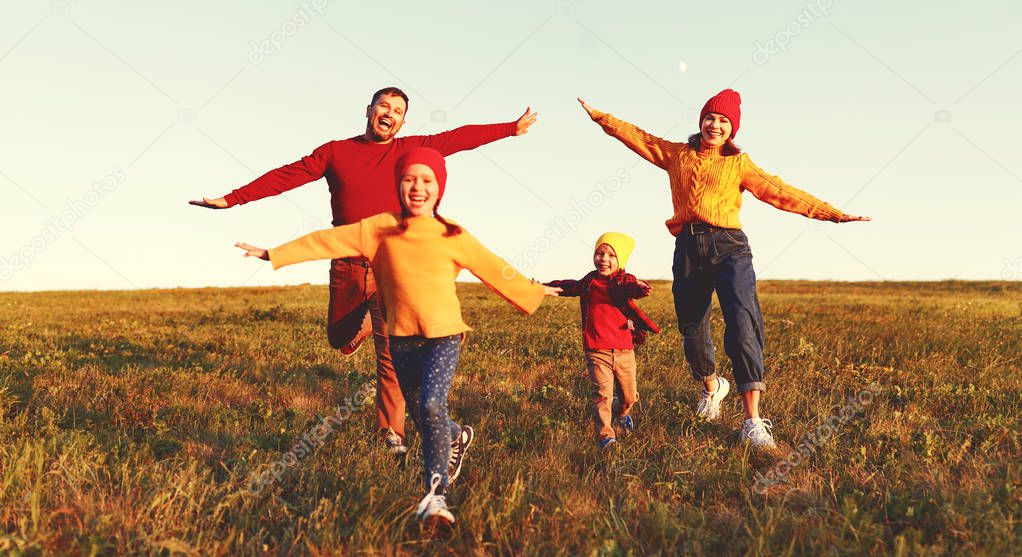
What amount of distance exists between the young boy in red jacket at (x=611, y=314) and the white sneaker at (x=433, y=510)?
8.14ft

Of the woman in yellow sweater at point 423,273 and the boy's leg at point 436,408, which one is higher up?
the woman in yellow sweater at point 423,273

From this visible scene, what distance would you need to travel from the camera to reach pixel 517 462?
4.59 metres

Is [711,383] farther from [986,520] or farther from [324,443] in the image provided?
[324,443]

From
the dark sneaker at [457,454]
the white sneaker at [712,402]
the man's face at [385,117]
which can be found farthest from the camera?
the white sneaker at [712,402]

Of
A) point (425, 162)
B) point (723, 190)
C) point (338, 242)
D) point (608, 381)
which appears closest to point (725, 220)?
point (723, 190)

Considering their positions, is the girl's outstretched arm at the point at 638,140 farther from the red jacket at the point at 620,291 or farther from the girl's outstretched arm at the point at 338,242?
the girl's outstretched arm at the point at 338,242

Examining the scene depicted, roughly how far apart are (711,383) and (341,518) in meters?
4.05

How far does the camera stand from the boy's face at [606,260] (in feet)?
19.9

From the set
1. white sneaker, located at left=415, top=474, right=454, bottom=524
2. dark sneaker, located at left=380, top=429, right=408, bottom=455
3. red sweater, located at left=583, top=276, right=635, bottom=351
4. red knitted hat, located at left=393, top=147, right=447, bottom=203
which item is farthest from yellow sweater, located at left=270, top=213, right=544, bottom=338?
red sweater, located at left=583, top=276, right=635, bottom=351

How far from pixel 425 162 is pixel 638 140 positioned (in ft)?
9.69

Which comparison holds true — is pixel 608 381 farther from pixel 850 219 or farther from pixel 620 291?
pixel 850 219

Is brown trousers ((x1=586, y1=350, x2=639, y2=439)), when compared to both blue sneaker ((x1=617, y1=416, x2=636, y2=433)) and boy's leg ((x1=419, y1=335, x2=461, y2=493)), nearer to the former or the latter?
blue sneaker ((x1=617, y1=416, x2=636, y2=433))

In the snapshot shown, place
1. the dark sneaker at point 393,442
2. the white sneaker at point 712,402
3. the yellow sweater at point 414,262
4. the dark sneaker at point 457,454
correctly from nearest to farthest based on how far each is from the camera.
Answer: the yellow sweater at point 414,262, the dark sneaker at point 457,454, the dark sneaker at point 393,442, the white sneaker at point 712,402

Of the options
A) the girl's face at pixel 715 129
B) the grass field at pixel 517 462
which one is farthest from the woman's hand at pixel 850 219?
the grass field at pixel 517 462
